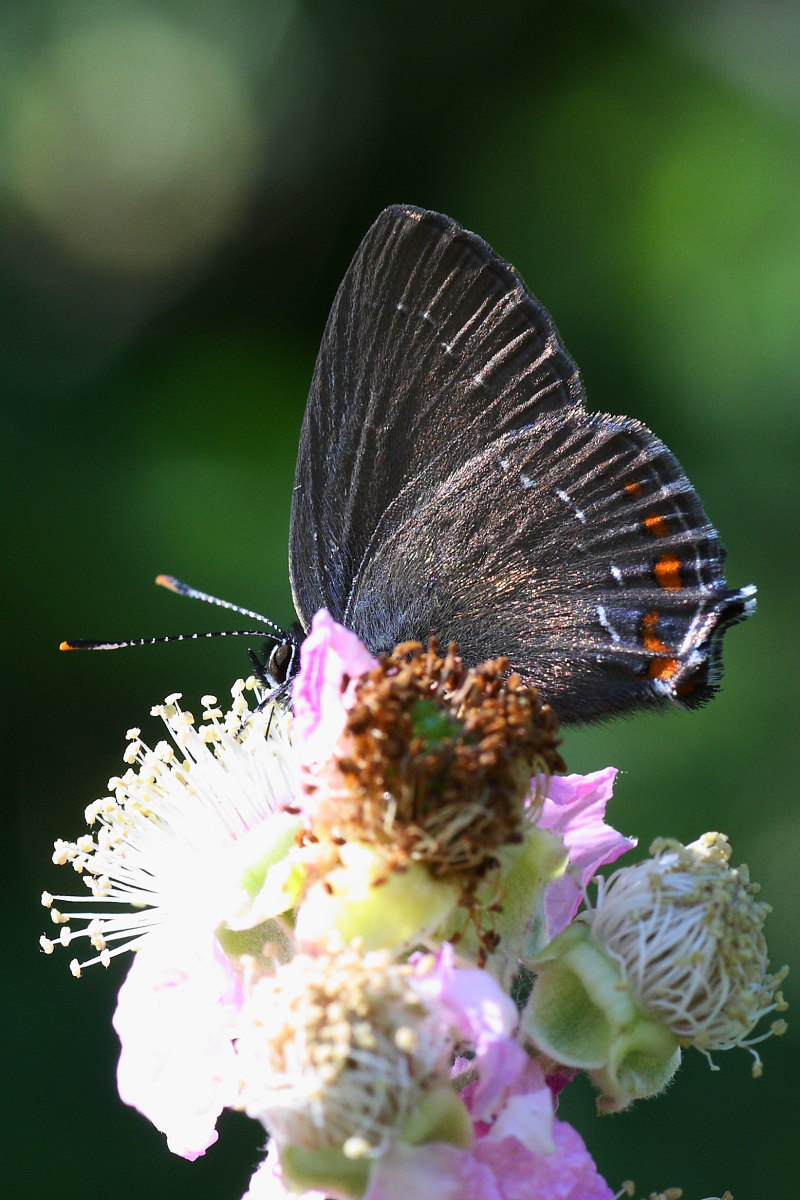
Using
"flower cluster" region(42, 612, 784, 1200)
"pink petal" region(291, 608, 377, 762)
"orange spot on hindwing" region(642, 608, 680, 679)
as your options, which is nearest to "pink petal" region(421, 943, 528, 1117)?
"flower cluster" region(42, 612, 784, 1200)

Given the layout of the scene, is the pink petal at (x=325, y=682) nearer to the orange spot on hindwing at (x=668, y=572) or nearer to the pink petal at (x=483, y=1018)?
the pink petal at (x=483, y=1018)

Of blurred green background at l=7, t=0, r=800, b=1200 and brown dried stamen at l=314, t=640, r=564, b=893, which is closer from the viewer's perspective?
brown dried stamen at l=314, t=640, r=564, b=893

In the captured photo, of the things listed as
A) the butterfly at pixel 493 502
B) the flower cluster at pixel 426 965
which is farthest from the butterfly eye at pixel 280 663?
the flower cluster at pixel 426 965

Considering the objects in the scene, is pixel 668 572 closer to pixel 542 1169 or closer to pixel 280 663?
pixel 280 663

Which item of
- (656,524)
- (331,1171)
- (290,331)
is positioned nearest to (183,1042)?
(331,1171)

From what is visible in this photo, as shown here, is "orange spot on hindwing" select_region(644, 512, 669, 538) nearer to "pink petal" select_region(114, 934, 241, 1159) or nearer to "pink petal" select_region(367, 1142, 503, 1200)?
"pink petal" select_region(114, 934, 241, 1159)

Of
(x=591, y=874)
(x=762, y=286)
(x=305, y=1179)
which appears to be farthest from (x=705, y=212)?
(x=305, y=1179)

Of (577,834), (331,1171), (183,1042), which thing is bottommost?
(183,1042)
